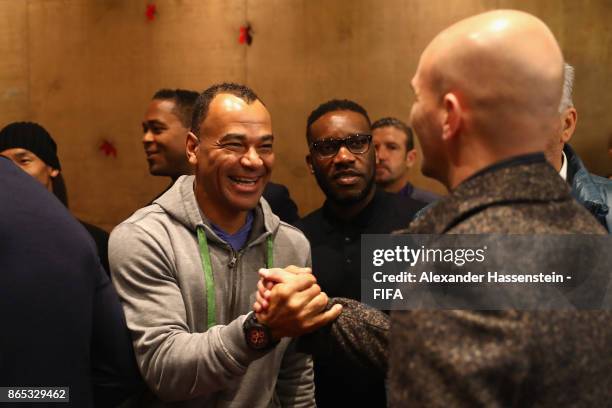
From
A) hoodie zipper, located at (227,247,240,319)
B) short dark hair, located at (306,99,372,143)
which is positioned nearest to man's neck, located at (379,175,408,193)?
short dark hair, located at (306,99,372,143)

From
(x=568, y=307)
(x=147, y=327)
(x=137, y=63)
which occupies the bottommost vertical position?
(x=147, y=327)

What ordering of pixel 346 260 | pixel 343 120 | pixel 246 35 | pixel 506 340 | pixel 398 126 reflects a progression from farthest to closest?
pixel 246 35
pixel 398 126
pixel 343 120
pixel 346 260
pixel 506 340

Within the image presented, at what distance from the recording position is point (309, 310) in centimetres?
158

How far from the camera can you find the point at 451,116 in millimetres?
1109

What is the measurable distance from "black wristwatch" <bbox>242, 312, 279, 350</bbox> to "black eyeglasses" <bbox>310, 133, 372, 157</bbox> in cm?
129

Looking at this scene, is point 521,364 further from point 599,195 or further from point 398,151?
point 398,151

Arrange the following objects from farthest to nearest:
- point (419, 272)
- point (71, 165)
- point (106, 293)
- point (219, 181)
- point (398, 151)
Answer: point (71, 165)
point (398, 151)
point (219, 181)
point (106, 293)
point (419, 272)

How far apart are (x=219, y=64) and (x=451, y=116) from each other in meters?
3.68

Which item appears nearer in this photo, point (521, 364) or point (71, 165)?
point (521, 364)

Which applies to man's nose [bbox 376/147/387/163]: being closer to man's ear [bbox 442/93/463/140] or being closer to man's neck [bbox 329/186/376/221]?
man's neck [bbox 329/186/376/221]

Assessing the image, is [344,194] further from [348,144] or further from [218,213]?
[218,213]

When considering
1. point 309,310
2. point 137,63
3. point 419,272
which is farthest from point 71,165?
point 419,272

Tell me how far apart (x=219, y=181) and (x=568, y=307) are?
3.53 feet

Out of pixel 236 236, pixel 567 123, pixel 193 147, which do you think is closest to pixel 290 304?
pixel 236 236
